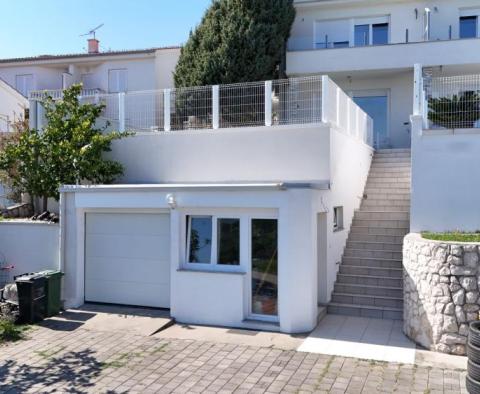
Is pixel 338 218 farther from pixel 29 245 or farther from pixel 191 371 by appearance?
pixel 29 245

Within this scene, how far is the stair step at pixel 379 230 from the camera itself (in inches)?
488

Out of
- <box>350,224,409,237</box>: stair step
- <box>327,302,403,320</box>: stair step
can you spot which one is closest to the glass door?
<box>350,224,409,237</box>: stair step

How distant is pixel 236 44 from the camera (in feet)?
63.0

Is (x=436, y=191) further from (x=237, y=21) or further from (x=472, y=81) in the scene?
(x=237, y=21)

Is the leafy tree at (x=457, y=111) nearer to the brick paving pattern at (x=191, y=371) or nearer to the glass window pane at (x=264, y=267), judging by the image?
the glass window pane at (x=264, y=267)

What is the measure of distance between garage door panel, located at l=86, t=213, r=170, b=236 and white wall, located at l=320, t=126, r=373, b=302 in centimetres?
369

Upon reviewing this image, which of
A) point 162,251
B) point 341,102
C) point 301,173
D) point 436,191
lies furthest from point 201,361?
point 341,102

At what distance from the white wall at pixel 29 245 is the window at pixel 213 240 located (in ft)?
11.9

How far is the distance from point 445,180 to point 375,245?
2393 mm

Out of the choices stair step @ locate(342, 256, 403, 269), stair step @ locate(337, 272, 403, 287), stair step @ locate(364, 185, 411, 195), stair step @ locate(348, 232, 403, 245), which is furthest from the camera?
stair step @ locate(364, 185, 411, 195)

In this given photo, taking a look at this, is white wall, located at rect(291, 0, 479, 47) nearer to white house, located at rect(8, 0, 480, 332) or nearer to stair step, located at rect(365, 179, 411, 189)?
white house, located at rect(8, 0, 480, 332)

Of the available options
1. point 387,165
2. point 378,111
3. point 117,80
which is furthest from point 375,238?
point 117,80

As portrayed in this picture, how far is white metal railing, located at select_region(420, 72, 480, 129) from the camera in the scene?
1102 centimetres

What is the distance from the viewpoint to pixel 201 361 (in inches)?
310
